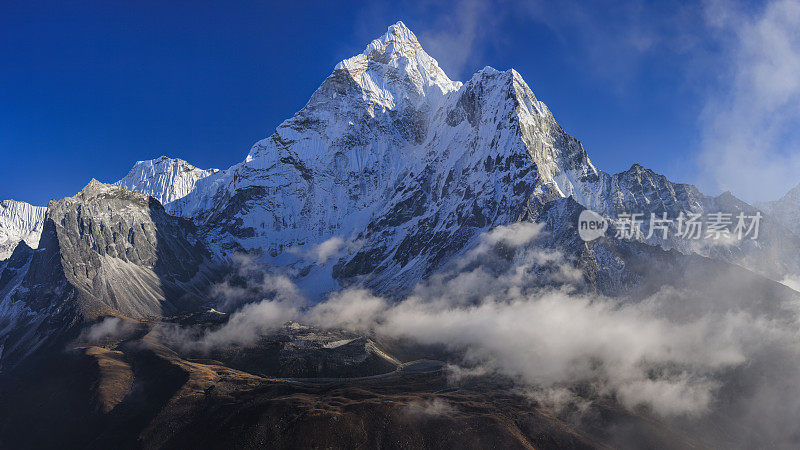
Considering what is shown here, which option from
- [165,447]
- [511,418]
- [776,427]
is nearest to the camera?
[165,447]

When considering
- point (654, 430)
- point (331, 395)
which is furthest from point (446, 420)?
point (654, 430)

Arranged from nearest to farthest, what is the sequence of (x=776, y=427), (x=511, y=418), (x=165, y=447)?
(x=165, y=447)
(x=511, y=418)
(x=776, y=427)

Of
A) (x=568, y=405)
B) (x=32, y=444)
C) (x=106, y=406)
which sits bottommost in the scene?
(x=32, y=444)

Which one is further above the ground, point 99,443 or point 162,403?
point 162,403

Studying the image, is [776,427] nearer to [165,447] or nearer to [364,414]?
[364,414]

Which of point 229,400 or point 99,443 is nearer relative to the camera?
point 99,443

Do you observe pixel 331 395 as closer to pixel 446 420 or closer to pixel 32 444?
pixel 446 420

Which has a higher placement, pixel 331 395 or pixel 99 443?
pixel 331 395

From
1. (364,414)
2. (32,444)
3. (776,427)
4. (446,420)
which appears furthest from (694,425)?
(32,444)

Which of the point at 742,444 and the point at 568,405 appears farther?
the point at 568,405
